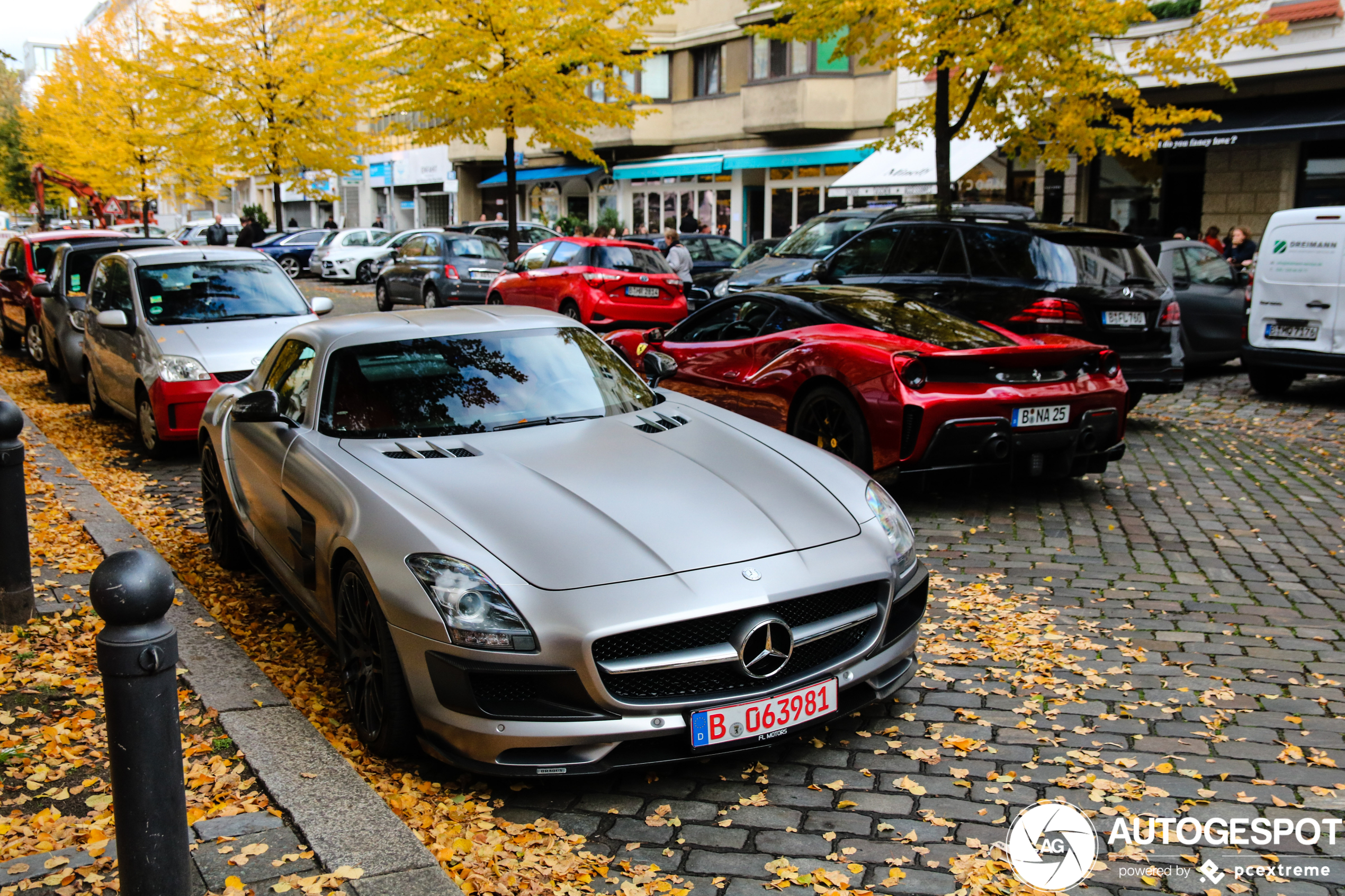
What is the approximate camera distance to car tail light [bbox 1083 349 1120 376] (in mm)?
7555

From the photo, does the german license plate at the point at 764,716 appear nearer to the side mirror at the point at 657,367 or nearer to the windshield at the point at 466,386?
the windshield at the point at 466,386

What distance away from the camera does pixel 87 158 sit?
40.1m

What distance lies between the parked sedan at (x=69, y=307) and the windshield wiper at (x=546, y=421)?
8.20 m

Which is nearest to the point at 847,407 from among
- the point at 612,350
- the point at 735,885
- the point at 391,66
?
the point at 612,350

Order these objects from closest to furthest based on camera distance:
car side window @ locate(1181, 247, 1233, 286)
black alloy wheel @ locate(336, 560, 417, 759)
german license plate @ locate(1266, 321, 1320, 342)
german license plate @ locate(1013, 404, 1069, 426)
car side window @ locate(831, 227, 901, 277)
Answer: black alloy wheel @ locate(336, 560, 417, 759), german license plate @ locate(1013, 404, 1069, 426), car side window @ locate(831, 227, 901, 277), german license plate @ locate(1266, 321, 1320, 342), car side window @ locate(1181, 247, 1233, 286)

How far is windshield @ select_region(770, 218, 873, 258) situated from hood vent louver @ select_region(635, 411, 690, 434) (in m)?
11.9

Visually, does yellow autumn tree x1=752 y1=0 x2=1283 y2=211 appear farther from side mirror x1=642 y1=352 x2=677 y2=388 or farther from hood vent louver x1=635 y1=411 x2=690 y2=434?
hood vent louver x1=635 y1=411 x2=690 y2=434

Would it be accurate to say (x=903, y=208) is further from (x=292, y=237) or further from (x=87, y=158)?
(x=87, y=158)

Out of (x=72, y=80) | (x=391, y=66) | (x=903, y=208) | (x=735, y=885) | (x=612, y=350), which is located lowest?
(x=735, y=885)

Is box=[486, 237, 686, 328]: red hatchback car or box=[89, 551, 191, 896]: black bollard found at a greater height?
box=[486, 237, 686, 328]: red hatchback car

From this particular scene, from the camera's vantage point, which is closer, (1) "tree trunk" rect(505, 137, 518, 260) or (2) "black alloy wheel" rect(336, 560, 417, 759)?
(2) "black alloy wheel" rect(336, 560, 417, 759)

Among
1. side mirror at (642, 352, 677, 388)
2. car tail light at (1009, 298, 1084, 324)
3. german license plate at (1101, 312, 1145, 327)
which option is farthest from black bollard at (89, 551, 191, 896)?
german license plate at (1101, 312, 1145, 327)

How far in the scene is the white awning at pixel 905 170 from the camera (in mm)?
25078

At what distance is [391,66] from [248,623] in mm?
17725
